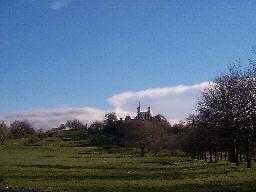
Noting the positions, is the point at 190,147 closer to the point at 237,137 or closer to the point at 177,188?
the point at 237,137

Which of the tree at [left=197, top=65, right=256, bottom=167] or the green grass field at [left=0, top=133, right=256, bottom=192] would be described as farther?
the tree at [left=197, top=65, right=256, bottom=167]

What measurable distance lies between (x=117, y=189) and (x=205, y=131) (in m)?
43.0

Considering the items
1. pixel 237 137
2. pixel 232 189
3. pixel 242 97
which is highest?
pixel 242 97

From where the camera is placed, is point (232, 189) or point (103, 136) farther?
point (103, 136)

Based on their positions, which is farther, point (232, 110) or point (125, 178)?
point (232, 110)

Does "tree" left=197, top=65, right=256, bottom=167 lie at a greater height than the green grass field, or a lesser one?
greater

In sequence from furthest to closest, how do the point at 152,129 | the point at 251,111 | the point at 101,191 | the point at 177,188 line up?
the point at 152,129 → the point at 251,111 → the point at 177,188 → the point at 101,191

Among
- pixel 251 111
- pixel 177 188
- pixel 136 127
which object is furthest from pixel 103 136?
pixel 177 188

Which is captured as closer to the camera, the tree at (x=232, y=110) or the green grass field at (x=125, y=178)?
the green grass field at (x=125, y=178)

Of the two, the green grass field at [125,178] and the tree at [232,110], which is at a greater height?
the tree at [232,110]

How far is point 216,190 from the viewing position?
28141 millimetres

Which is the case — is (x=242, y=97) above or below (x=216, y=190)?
above

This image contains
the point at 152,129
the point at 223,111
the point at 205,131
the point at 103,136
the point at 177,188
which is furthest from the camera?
the point at 103,136

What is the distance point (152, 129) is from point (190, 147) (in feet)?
140
